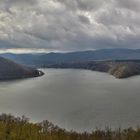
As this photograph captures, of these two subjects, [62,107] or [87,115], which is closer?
[87,115]

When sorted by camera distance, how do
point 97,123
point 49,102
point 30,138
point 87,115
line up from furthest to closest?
point 49,102 < point 87,115 < point 97,123 < point 30,138

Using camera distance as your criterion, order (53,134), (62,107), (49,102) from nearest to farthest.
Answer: (53,134) < (62,107) < (49,102)

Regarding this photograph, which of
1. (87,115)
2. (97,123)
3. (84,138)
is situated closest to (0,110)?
(87,115)

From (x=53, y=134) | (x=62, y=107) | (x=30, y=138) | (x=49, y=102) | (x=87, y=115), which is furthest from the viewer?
(x=49, y=102)

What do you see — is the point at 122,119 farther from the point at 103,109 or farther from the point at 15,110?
the point at 15,110

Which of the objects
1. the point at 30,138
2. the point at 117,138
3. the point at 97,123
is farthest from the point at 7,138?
the point at 97,123

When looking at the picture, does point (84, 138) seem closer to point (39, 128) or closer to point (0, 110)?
point (39, 128)

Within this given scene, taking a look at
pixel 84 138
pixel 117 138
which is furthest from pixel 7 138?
pixel 117 138

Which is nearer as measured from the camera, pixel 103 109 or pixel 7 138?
pixel 7 138

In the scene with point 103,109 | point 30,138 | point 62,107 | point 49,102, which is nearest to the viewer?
point 30,138
